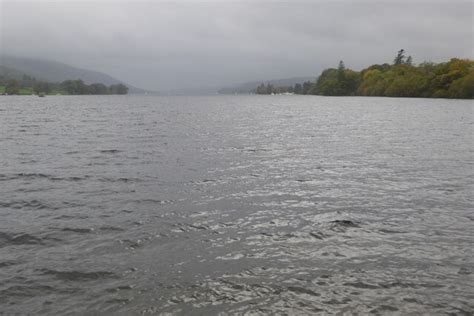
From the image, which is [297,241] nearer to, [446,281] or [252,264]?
[252,264]

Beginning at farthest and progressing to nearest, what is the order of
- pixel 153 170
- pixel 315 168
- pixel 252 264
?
pixel 315 168 < pixel 153 170 < pixel 252 264

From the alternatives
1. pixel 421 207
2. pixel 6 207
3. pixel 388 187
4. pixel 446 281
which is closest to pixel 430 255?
pixel 446 281

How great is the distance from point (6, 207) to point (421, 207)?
20.8 meters

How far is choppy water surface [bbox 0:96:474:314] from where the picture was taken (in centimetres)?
1133

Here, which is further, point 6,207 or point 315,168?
point 315,168

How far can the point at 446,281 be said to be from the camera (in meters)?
12.5

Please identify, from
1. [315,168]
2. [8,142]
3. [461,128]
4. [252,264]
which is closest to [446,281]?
[252,264]

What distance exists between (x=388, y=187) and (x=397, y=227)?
7.55 metres

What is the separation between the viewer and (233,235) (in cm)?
1589

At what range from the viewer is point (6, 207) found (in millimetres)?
19359

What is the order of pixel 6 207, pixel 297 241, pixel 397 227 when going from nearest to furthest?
pixel 297 241, pixel 397 227, pixel 6 207

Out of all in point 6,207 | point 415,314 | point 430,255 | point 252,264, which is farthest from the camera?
point 6,207

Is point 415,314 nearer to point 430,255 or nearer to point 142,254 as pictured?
point 430,255

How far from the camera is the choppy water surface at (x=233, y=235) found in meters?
11.3
